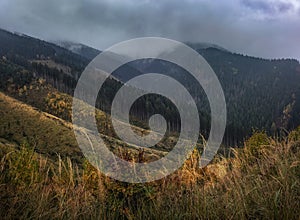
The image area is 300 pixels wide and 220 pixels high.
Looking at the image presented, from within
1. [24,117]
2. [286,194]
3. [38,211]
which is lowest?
[24,117]

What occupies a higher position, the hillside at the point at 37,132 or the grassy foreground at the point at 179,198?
the grassy foreground at the point at 179,198

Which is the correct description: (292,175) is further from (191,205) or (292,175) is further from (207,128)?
(207,128)

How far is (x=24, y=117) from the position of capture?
278 feet

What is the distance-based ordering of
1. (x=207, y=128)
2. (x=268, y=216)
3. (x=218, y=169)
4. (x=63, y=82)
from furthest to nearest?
(x=63, y=82), (x=207, y=128), (x=218, y=169), (x=268, y=216)

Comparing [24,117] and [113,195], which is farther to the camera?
[24,117]

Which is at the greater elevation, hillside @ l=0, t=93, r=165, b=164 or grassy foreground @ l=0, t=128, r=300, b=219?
grassy foreground @ l=0, t=128, r=300, b=219

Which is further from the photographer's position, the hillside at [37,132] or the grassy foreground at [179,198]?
the hillside at [37,132]

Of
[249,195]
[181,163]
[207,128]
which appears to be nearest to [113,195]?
[181,163]

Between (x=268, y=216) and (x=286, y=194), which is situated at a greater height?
(x=286, y=194)

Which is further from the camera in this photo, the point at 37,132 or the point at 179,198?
the point at 37,132

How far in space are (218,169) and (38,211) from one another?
3.19 m

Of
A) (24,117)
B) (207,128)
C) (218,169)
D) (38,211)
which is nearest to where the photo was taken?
(38,211)

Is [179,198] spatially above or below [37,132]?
above

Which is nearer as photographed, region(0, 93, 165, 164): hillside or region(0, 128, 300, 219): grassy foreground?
region(0, 128, 300, 219): grassy foreground
